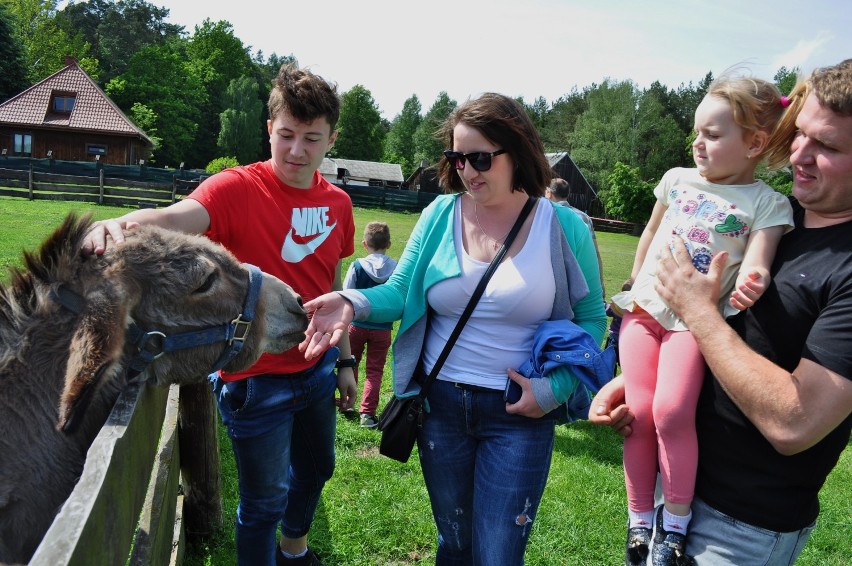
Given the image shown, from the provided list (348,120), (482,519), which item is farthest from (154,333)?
(348,120)

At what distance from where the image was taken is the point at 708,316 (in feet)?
7.04

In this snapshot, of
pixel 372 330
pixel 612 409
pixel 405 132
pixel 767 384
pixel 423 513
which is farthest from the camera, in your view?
pixel 405 132

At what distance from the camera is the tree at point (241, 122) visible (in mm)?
68500

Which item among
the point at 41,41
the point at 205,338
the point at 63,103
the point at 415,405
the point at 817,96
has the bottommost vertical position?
the point at 415,405

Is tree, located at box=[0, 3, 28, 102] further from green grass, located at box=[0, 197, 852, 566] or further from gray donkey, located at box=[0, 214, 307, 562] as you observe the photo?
gray donkey, located at box=[0, 214, 307, 562]

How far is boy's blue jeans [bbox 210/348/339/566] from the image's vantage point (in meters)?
3.11

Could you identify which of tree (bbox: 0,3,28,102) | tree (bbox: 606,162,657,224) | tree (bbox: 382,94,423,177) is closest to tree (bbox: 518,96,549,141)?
tree (bbox: 382,94,423,177)

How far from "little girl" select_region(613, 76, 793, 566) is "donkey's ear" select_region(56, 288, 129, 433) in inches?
81.0

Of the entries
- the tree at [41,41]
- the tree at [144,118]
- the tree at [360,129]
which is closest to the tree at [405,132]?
the tree at [360,129]

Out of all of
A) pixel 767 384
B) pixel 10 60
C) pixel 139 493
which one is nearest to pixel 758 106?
pixel 767 384

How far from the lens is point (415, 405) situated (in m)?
2.89

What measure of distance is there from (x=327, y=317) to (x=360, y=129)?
85.9 meters

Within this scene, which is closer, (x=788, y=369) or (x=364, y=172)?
(x=788, y=369)

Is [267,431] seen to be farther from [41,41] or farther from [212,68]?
[212,68]
